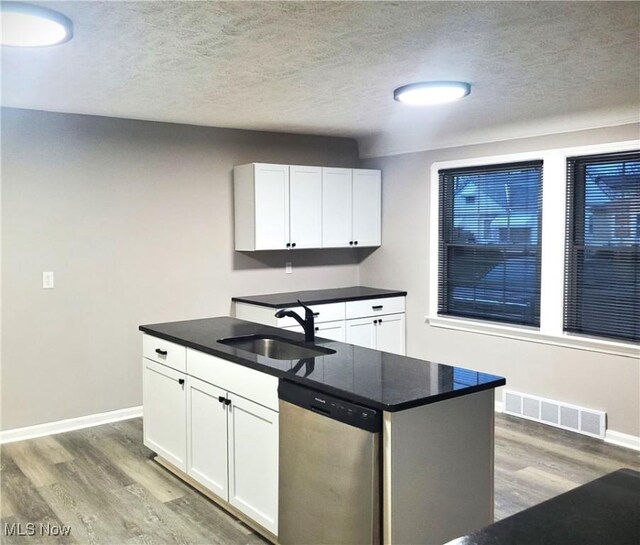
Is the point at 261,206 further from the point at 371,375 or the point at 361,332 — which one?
the point at 371,375

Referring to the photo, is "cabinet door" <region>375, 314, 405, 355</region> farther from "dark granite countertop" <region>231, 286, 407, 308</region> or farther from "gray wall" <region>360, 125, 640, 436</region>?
"dark granite countertop" <region>231, 286, 407, 308</region>

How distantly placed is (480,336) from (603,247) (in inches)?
48.7

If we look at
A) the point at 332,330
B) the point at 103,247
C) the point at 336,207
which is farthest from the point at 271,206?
the point at 103,247

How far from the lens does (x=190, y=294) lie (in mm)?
5094

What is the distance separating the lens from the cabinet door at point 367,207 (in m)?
5.80

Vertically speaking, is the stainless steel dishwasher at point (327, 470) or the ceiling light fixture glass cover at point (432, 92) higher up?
the ceiling light fixture glass cover at point (432, 92)

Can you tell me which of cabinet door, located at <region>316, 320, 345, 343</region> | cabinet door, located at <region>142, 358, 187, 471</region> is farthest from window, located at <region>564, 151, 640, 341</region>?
cabinet door, located at <region>142, 358, 187, 471</region>

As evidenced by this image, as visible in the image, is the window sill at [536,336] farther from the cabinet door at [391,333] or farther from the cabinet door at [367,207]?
the cabinet door at [367,207]

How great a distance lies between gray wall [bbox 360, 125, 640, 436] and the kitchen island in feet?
6.96

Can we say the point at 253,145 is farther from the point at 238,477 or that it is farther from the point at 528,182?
the point at 238,477

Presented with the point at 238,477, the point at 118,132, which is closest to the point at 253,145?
the point at 118,132

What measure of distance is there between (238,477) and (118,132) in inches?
114

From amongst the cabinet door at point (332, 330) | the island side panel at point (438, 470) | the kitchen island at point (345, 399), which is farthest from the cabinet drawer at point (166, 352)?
the cabinet door at point (332, 330)

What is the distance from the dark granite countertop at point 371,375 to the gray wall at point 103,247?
160 centimetres
